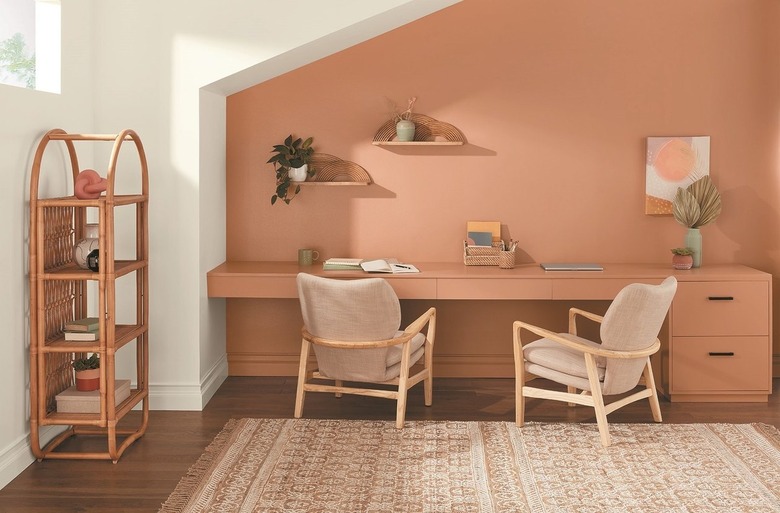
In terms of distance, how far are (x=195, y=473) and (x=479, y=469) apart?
126 cm

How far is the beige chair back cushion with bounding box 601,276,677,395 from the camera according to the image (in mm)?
4148

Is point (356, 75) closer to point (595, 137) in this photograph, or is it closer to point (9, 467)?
point (595, 137)

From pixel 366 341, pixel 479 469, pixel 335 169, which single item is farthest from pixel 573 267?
pixel 479 469

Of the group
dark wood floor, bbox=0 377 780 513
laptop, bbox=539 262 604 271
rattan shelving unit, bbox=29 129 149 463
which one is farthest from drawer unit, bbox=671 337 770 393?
rattan shelving unit, bbox=29 129 149 463

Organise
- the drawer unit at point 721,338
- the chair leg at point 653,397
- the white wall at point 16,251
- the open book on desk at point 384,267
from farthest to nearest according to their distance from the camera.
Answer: the open book on desk at point 384,267, the drawer unit at point 721,338, the chair leg at point 653,397, the white wall at point 16,251

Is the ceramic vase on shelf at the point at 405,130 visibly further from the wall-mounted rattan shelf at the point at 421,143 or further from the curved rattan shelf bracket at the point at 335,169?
the curved rattan shelf bracket at the point at 335,169

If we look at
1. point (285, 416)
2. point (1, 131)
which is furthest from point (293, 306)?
point (1, 131)

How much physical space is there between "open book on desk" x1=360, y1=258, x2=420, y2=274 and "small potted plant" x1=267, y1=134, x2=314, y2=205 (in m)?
0.67

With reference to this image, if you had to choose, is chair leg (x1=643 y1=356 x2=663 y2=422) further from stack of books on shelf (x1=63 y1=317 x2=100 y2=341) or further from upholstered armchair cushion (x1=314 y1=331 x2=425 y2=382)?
stack of books on shelf (x1=63 y1=317 x2=100 y2=341)

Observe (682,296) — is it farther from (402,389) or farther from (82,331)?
(82,331)

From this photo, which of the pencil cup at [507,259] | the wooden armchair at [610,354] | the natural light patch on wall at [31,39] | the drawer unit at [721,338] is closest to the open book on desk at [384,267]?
the pencil cup at [507,259]

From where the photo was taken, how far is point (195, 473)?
380cm

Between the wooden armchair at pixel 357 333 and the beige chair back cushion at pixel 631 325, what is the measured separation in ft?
3.25

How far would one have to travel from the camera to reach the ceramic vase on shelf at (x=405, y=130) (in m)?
5.34
